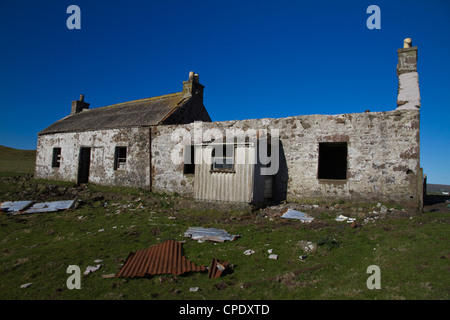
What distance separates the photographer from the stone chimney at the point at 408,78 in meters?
8.70

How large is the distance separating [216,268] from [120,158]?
11.7 m

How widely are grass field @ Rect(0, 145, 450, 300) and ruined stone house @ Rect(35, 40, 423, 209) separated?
0.79 metres

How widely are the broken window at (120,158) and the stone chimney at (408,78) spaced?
13228 millimetres

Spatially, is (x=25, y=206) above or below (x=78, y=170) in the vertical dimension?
below

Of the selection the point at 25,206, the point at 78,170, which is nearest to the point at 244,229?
the point at 25,206

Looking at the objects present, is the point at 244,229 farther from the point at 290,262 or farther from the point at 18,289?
the point at 18,289

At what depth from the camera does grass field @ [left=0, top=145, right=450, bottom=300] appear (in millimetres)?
4145

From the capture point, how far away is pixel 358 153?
9.28 meters

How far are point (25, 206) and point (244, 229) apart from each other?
10.2 metres

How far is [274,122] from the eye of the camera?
1069cm

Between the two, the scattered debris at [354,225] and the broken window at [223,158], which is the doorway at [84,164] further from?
the scattered debris at [354,225]

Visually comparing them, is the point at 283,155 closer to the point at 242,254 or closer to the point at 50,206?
the point at 242,254
